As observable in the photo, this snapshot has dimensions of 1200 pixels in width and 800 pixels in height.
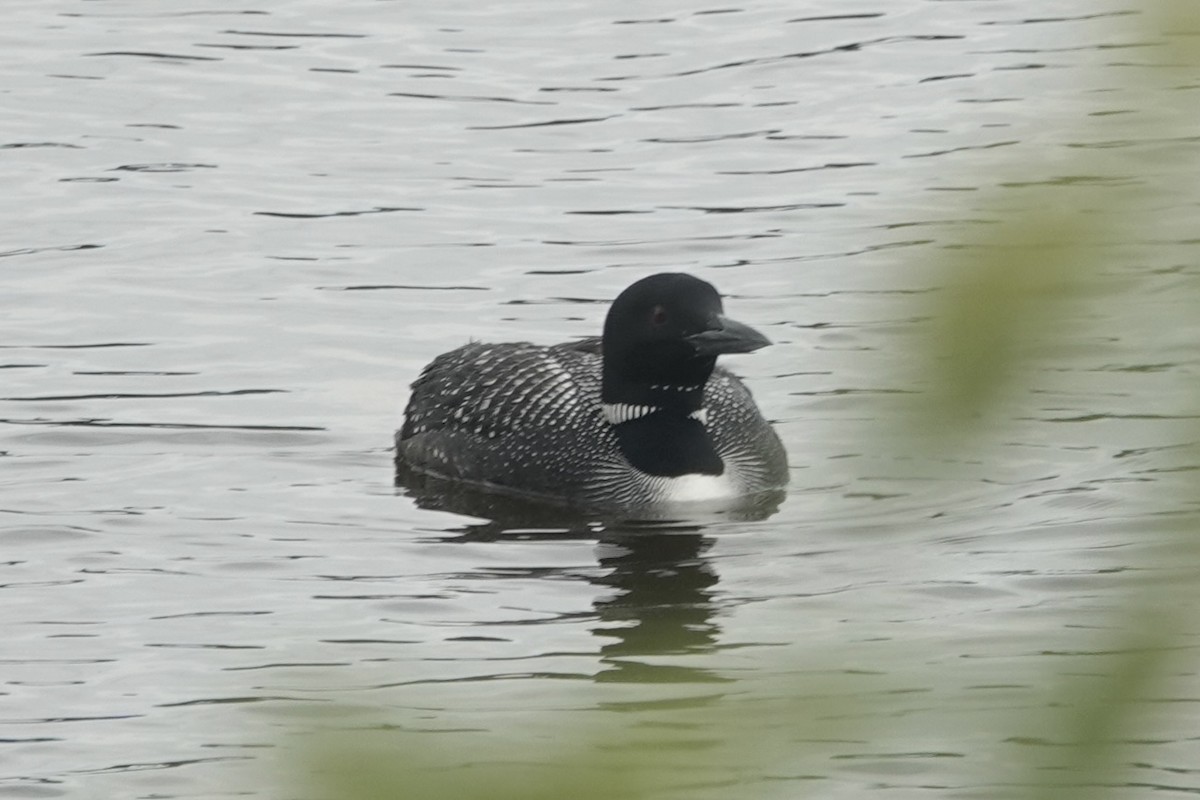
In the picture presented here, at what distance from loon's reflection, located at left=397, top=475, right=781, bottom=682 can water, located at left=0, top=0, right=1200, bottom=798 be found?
3cm

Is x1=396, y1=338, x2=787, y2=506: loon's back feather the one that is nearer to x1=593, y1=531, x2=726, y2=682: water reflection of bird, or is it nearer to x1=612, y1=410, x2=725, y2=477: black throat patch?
x1=612, y1=410, x2=725, y2=477: black throat patch

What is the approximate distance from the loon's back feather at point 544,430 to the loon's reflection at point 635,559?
0.10 m

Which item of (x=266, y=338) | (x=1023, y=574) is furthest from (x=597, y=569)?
(x=266, y=338)

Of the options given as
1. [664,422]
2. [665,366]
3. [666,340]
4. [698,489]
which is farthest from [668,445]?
[666,340]

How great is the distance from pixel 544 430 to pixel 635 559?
1.18 metres

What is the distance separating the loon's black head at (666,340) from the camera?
355 inches

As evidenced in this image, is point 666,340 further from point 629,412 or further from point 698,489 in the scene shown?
point 698,489

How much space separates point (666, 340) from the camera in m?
9.20

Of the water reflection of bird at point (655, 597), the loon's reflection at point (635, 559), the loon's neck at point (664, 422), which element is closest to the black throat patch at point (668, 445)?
the loon's neck at point (664, 422)

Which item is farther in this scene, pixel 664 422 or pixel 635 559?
pixel 664 422

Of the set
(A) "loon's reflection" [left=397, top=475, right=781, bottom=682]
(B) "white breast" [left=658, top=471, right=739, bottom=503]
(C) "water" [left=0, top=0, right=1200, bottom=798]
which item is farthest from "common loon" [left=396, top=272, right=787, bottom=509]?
(C) "water" [left=0, top=0, right=1200, bottom=798]

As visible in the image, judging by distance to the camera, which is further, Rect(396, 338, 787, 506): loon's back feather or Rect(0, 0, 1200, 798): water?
Rect(396, 338, 787, 506): loon's back feather

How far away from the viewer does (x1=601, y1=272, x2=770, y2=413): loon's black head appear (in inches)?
355

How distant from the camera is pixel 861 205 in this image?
42.9 ft
